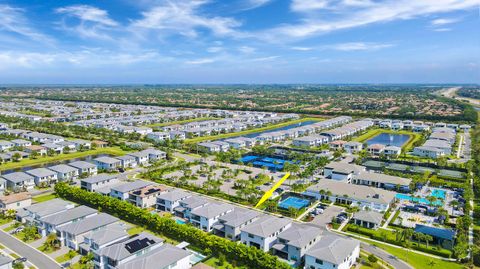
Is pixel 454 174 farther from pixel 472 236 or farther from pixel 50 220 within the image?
pixel 50 220

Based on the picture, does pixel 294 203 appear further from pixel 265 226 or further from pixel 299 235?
pixel 299 235

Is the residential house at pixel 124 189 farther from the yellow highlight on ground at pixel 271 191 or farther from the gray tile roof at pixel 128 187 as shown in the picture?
the yellow highlight on ground at pixel 271 191

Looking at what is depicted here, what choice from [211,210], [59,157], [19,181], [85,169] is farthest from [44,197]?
[59,157]

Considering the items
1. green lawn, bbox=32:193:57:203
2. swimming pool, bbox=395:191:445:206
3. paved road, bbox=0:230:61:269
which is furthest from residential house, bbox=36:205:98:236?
swimming pool, bbox=395:191:445:206

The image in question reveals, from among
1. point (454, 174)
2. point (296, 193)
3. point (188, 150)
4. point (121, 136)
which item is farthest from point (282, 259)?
point (121, 136)

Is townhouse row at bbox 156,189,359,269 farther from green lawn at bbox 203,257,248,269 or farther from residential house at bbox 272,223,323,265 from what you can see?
green lawn at bbox 203,257,248,269

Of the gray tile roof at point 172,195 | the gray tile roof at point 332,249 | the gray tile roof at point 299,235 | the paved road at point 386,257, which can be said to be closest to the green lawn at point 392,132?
the paved road at point 386,257
